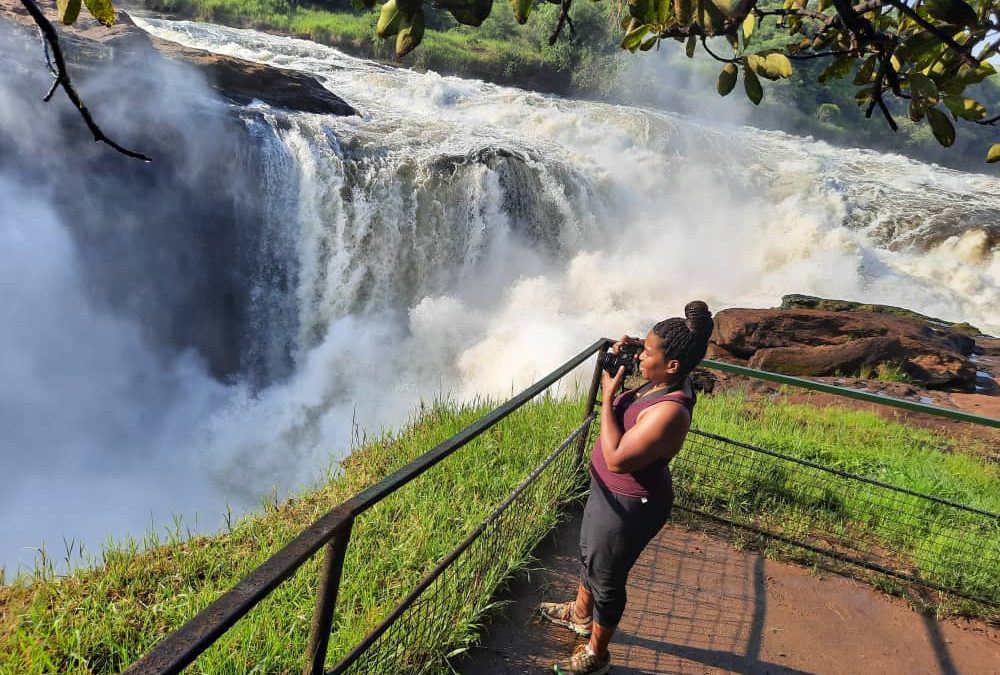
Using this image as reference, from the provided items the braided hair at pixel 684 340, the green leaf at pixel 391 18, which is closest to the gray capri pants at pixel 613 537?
the braided hair at pixel 684 340

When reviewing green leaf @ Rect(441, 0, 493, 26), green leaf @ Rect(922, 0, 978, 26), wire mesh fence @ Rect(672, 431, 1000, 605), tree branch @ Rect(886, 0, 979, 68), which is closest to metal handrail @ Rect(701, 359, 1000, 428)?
wire mesh fence @ Rect(672, 431, 1000, 605)

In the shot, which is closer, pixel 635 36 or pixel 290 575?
pixel 290 575

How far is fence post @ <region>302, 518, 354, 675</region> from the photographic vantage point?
59.7 inches

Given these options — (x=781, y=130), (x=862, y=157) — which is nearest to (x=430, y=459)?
(x=862, y=157)

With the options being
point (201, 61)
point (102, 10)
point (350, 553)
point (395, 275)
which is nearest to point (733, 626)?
point (350, 553)

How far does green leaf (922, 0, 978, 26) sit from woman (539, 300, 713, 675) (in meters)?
1.11

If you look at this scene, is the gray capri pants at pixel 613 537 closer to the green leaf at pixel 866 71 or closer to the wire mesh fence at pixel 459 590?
the wire mesh fence at pixel 459 590

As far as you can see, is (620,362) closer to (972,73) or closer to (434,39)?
(972,73)

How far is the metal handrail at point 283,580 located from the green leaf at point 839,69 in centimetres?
175

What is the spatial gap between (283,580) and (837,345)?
27.2ft

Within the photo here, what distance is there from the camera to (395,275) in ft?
36.9

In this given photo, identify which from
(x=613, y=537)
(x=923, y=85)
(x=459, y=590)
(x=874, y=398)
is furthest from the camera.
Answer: (x=874, y=398)

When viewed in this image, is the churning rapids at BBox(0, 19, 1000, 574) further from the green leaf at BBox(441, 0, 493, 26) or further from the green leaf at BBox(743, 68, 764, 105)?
the green leaf at BBox(441, 0, 493, 26)

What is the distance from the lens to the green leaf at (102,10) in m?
1.15
